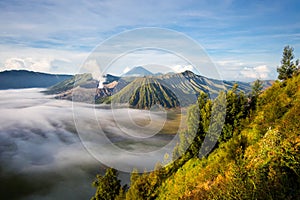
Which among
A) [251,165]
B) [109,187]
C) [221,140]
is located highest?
[251,165]

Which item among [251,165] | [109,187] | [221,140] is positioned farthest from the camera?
[109,187]

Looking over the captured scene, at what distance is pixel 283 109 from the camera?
23.5m

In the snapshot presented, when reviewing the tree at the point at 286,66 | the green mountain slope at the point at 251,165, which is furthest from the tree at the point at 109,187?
the tree at the point at 286,66

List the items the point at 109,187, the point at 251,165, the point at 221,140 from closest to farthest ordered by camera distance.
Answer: the point at 251,165 < the point at 221,140 < the point at 109,187

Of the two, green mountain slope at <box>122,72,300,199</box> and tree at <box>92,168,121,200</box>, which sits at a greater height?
green mountain slope at <box>122,72,300,199</box>

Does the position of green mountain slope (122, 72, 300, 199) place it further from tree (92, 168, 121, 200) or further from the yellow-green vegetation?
tree (92, 168, 121, 200)

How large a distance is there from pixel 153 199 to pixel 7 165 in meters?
129

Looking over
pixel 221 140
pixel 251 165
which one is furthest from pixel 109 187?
pixel 251 165

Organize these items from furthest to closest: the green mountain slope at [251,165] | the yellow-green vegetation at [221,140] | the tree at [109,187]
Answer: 1. the tree at [109,187]
2. the yellow-green vegetation at [221,140]
3. the green mountain slope at [251,165]

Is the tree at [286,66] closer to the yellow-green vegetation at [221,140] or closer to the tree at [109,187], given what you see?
the yellow-green vegetation at [221,140]

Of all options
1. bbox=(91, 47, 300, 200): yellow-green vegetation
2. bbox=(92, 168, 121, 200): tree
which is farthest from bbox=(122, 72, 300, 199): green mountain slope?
bbox=(92, 168, 121, 200): tree

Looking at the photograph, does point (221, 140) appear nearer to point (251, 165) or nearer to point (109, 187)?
point (109, 187)

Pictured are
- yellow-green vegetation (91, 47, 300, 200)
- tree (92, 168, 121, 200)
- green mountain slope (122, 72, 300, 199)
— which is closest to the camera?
green mountain slope (122, 72, 300, 199)

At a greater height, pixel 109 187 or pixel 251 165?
pixel 251 165
